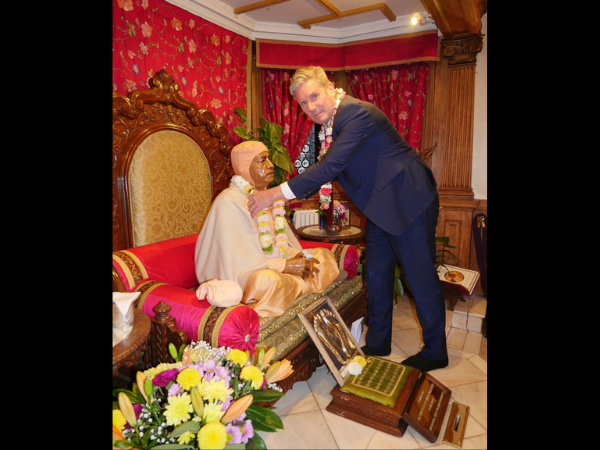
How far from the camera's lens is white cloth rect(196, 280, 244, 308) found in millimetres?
1870

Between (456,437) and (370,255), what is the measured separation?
A: 1.24 metres

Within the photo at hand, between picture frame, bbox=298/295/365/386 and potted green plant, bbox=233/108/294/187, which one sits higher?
potted green plant, bbox=233/108/294/187

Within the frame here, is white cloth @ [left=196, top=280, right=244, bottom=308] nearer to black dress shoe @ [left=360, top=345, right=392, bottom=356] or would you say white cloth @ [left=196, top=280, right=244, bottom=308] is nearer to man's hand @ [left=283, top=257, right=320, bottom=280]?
man's hand @ [left=283, top=257, right=320, bottom=280]

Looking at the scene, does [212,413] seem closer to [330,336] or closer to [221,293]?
[221,293]

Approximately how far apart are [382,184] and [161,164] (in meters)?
1.74

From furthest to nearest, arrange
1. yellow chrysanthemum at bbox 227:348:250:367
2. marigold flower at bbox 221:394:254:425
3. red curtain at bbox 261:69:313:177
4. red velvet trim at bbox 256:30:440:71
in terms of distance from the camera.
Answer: red curtain at bbox 261:69:313:177
red velvet trim at bbox 256:30:440:71
yellow chrysanthemum at bbox 227:348:250:367
marigold flower at bbox 221:394:254:425

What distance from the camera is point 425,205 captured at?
2.42 m

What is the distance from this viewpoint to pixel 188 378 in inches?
53.0

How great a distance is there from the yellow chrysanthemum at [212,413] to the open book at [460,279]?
2.98m

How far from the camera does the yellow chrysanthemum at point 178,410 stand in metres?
1.26

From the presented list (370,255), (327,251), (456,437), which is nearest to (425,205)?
(370,255)

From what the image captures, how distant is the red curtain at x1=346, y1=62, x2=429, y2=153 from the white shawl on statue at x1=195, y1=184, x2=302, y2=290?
3.01 metres

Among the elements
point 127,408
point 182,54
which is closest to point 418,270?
point 127,408

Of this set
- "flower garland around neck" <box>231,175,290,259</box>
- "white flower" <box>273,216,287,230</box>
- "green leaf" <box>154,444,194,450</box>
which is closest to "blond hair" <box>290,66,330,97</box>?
"flower garland around neck" <box>231,175,290,259</box>
